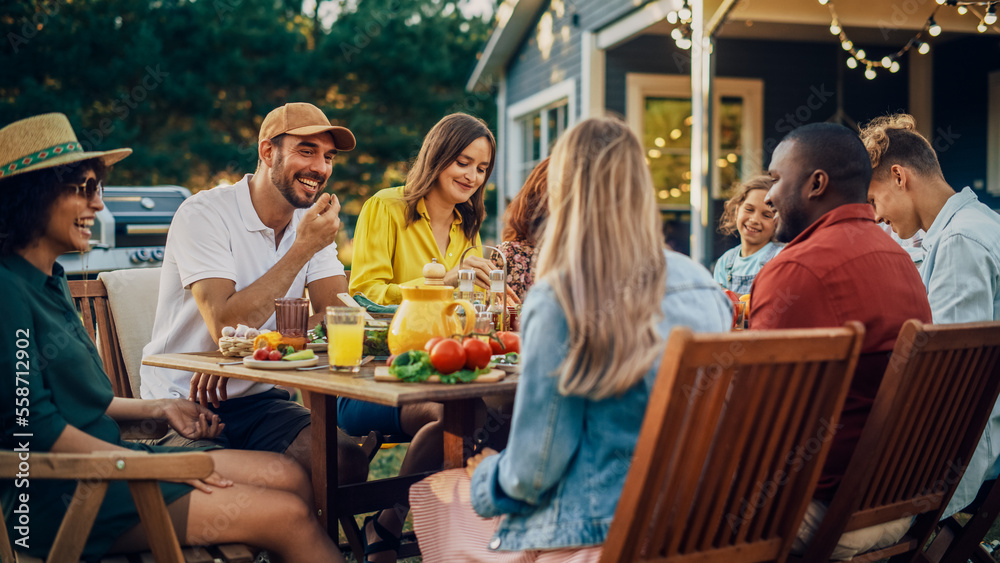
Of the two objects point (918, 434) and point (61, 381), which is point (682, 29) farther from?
point (61, 381)

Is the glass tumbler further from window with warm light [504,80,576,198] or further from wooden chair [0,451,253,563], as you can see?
window with warm light [504,80,576,198]

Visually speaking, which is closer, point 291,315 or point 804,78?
point 291,315

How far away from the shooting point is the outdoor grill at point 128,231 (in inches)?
277

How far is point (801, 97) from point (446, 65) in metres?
12.2

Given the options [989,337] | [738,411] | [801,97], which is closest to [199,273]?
[738,411]

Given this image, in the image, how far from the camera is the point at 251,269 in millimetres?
3152

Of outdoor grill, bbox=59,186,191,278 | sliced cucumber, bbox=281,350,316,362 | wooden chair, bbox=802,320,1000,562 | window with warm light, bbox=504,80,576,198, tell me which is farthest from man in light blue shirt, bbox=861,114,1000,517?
window with warm light, bbox=504,80,576,198

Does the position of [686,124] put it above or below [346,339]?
above

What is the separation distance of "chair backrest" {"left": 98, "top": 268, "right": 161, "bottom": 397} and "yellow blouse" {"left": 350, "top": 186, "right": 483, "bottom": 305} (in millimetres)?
849

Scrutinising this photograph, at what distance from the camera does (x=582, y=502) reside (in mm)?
1681

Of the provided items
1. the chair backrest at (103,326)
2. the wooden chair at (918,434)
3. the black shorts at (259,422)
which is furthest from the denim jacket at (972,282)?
the chair backrest at (103,326)

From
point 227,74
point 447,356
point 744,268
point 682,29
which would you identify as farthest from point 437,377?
point 227,74

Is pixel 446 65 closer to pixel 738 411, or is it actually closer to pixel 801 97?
pixel 801 97

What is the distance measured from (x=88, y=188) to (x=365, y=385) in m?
0.90
